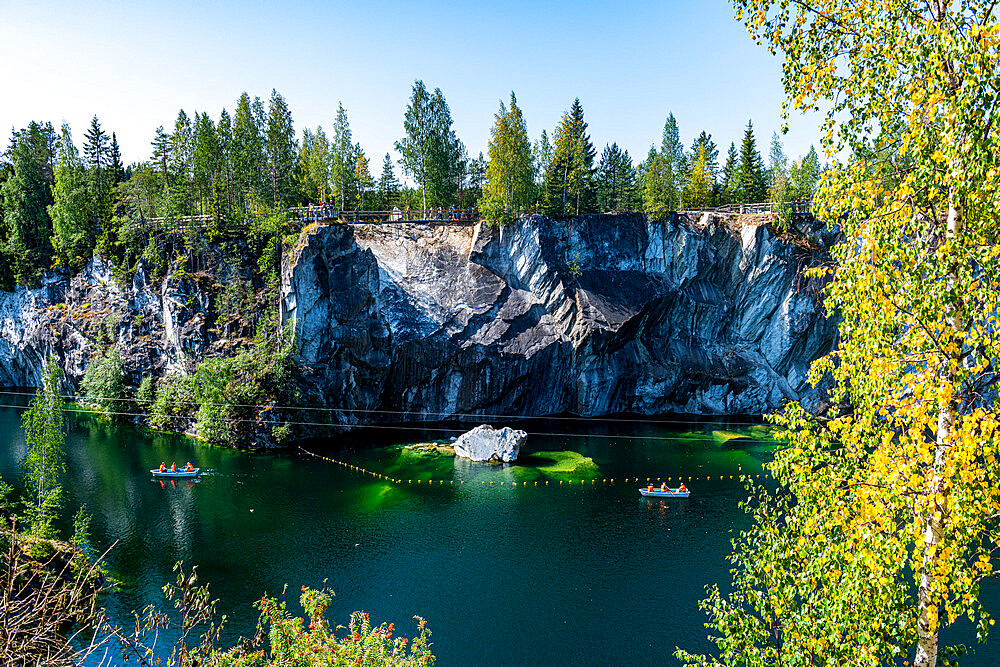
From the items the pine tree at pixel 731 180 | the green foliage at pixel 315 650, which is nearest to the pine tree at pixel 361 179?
the pine tree at pixel 731 180

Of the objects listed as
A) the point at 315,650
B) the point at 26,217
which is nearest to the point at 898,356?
the point at 315,650

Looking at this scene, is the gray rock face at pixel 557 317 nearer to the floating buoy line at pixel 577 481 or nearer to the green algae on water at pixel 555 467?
the green algae on water at pixel 555 467

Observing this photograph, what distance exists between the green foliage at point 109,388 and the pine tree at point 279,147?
1930 cm

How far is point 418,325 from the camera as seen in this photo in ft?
153

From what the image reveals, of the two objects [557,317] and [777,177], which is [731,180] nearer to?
[777,177]

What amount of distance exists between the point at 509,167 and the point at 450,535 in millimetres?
32412

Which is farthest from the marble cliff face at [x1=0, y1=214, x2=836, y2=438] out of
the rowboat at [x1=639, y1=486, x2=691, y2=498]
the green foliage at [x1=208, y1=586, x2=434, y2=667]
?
the green foliage at [x1=208, y1=586, x2=434, y2=667]

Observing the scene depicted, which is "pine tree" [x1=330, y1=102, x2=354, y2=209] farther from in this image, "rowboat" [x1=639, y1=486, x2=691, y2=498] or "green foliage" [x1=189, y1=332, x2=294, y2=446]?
"rowboat" [x1=639, y1=486, x2=691, y2=498]

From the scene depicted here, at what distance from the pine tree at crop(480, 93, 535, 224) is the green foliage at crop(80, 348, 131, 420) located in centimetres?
3335

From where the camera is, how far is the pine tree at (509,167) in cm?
4912

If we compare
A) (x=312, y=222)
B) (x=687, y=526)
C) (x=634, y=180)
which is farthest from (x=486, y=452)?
(x=634, y=180)

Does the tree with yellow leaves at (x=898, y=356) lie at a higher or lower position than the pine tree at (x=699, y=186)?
lower

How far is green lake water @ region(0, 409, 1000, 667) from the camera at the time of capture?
70.4 ft

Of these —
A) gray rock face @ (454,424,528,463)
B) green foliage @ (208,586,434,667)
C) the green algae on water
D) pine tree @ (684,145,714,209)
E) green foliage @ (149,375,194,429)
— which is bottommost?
the green algae on water
